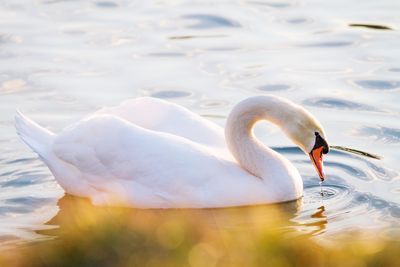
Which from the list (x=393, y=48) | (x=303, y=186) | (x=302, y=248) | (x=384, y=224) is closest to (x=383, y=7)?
(x=393, y=48)

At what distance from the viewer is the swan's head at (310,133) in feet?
32.1

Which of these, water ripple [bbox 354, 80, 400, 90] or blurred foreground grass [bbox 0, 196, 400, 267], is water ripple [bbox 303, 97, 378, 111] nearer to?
water ripple [bbox 354, 80, 400, 90]

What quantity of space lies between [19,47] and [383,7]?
505cm

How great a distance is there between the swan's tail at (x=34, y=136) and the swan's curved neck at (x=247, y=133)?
1.60 metres

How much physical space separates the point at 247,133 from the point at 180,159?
755 millimetres

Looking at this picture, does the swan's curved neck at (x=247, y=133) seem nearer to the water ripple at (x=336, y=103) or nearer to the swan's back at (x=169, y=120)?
the swan's back at (x=169, y=120)

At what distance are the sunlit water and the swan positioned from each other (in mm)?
346

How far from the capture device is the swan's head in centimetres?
978

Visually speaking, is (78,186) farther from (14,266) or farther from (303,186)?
Answer: (14,266)

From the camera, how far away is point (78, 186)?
33.2 feet

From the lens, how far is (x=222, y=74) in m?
13.7

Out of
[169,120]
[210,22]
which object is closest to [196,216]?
[169,120]

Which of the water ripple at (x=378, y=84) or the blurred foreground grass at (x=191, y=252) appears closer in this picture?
the blurred foreground grass at (x=191, y=252)

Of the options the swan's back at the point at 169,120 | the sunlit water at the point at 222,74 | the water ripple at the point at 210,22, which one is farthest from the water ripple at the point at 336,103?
the water ripple at the point at 210,22
